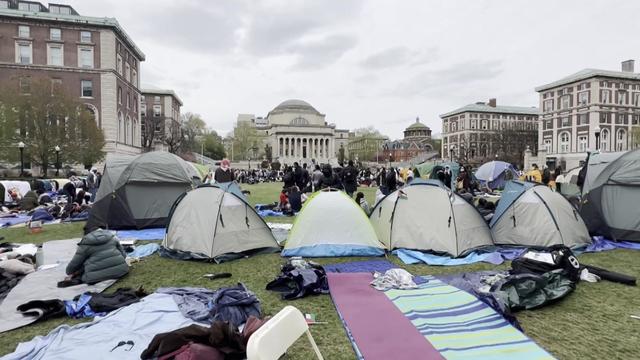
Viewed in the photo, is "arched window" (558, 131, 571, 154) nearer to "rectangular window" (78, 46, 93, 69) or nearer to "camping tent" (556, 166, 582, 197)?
"camping tent" (556, 166, 582, 197)

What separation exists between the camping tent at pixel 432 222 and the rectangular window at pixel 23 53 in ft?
166

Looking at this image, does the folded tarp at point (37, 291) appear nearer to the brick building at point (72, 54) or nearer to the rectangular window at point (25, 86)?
the rectangular window at point (25, 86)

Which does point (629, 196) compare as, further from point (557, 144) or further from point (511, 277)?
A: point (557, 144)

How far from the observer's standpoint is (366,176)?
3391cm

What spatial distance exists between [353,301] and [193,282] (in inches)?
113

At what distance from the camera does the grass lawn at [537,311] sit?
4051mm

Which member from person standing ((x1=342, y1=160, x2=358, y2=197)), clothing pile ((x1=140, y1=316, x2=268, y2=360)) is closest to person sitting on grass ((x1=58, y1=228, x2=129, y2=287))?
clothing pile ((x1=140, y1=316, x2=268, y2=360))

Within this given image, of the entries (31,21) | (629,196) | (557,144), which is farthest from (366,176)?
(557,144)

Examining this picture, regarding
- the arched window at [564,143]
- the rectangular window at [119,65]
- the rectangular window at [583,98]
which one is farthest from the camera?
the arched window at [564,143]

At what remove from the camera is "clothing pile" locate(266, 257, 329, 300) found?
552cm

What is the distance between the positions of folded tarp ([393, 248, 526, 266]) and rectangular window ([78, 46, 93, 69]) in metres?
48.4

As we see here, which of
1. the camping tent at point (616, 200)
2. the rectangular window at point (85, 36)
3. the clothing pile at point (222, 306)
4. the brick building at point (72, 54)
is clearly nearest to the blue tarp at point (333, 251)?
the clothing pile at point (222, 306)

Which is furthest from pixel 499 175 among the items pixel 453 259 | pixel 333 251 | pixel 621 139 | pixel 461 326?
pixel 621 139

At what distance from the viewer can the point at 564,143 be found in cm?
6781
